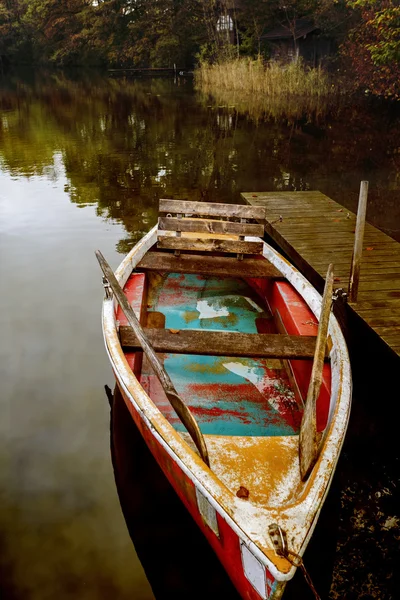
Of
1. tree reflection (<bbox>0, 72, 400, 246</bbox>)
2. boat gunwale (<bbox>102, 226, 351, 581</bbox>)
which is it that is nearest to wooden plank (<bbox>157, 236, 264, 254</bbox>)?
boat gunwale (<bbox>102, 226, 351, 581</bbox>)

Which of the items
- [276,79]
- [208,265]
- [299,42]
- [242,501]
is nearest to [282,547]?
[242,501]

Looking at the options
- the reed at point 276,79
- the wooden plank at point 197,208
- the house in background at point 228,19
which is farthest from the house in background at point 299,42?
the wooden plank at point 197,208

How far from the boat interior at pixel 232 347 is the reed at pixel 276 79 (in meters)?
16.4

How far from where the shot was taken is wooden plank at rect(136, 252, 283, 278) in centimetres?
495

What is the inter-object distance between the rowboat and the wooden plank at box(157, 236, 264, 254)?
0.01 m

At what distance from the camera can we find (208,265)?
5.16 metres

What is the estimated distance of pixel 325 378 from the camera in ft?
10.7

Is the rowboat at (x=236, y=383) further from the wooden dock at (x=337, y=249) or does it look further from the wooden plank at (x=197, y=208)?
the wooden dock at (x=337, y=249)

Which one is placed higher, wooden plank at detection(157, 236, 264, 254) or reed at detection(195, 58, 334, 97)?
reed at detection(195, 58, 334, 97)

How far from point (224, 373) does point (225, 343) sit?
63cm

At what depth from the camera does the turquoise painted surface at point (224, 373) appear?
3.42m

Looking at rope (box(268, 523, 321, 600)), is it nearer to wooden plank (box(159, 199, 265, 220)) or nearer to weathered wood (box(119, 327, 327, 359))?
weathered wood (box(119, 327, 327, 359))

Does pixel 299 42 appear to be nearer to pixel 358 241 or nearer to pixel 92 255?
pixel 92 255

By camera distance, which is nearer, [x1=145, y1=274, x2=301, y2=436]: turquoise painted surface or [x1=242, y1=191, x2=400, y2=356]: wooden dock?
[x1=145, y1=274, x2=301, y2=436]: turquoise painted surface
